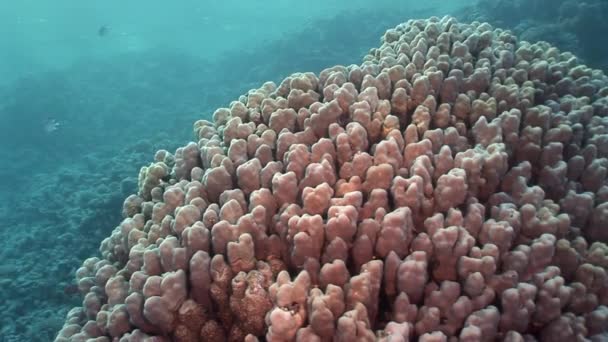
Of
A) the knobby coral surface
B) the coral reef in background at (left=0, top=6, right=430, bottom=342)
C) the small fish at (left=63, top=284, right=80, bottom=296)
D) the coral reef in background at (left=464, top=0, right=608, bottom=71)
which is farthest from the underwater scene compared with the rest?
the coral reef in background at (left=464, top=0, right=608, bottom=71)

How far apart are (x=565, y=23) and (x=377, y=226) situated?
14.3 metres

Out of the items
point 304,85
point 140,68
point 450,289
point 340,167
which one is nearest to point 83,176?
point 304,85

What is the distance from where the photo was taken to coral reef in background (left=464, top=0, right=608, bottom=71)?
1217 cm

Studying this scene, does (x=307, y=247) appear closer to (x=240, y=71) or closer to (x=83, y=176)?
(x=83, y=176)

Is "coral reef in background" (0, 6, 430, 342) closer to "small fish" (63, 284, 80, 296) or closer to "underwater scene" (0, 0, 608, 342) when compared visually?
"small fish" (63, 284, 80, 296)

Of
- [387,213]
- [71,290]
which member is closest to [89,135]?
[71,290]

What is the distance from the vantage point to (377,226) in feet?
7.77

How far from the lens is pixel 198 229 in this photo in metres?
2.48

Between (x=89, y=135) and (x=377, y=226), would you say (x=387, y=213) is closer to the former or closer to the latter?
(x=377, y=226)

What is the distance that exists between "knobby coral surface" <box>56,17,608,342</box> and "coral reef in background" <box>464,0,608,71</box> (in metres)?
10.6

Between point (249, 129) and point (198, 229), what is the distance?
3.93ft

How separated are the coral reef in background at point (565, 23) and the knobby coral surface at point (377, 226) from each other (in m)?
10.6

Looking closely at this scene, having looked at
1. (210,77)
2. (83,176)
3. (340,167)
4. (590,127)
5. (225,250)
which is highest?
(590,127)

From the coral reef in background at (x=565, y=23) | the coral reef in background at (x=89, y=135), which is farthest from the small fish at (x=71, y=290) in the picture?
the coral reef in background at (x=565, y=23)
